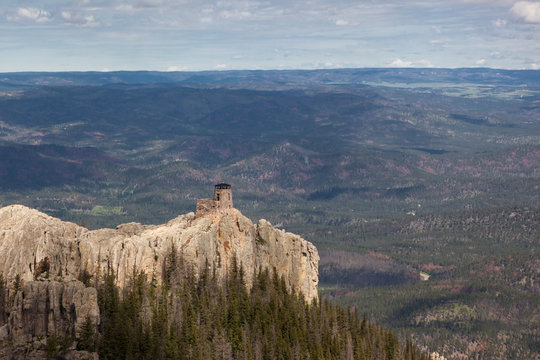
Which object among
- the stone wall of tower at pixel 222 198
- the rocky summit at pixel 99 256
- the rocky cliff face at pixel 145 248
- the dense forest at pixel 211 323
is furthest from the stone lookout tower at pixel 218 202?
the dense forest at pixel 211 323

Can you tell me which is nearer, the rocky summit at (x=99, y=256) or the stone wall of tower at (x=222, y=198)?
the rocky summit at (x=99, y=256)

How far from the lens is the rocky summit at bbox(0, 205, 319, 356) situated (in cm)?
10231

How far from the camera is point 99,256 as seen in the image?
125125mm

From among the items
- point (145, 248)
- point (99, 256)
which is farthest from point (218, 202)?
point (99, 256)

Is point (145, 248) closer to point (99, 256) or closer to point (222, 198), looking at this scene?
point (99, 256)

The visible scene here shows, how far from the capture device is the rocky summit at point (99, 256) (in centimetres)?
10231

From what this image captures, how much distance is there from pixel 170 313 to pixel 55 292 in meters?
27.5

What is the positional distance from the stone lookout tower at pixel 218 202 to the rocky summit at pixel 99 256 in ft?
4.40

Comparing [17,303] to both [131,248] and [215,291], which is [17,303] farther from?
[215,291]

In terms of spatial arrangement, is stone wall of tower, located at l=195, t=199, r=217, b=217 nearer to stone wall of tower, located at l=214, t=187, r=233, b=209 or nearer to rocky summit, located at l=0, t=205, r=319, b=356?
stone wall of tower, located at l=214, t=187, r=233, b=209

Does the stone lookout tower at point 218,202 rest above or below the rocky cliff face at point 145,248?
above

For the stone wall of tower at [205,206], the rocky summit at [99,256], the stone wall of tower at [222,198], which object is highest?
the stone wall of tower at [222,198]

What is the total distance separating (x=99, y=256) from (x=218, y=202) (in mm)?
33442

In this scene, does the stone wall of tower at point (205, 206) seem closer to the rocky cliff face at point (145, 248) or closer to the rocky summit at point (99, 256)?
the rocky summit at point (99, 256)
